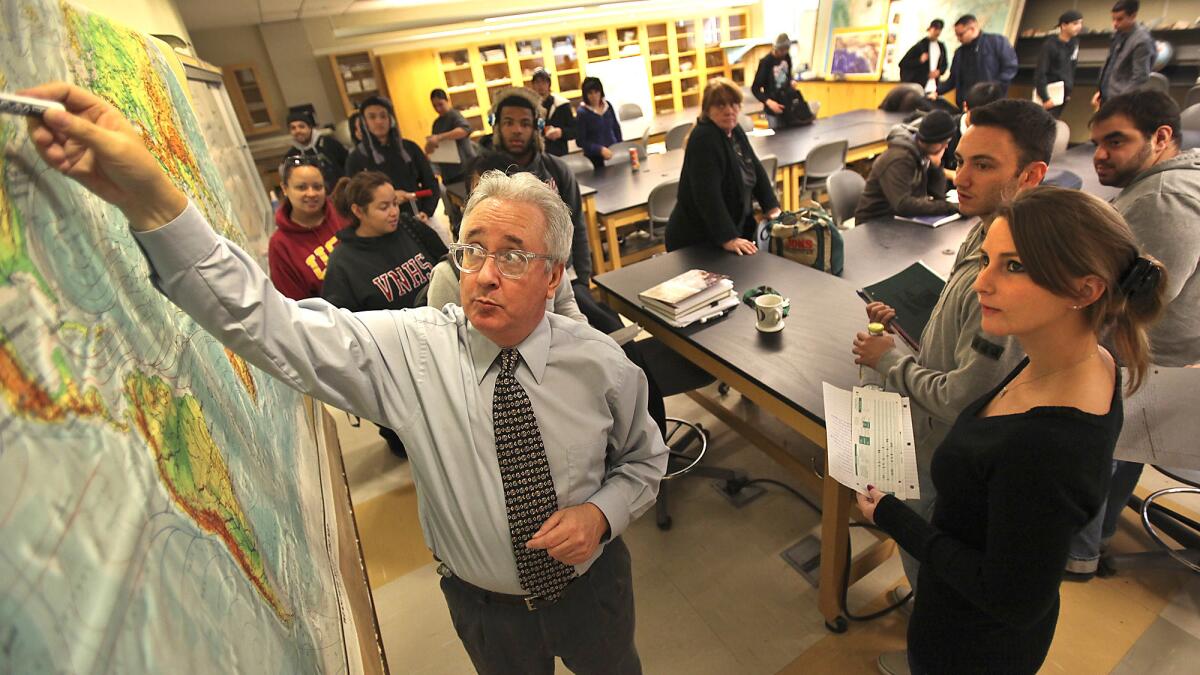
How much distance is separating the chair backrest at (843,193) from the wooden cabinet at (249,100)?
24.4ft

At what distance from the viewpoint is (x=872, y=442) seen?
146 centimetres

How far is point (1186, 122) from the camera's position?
3.98 meters

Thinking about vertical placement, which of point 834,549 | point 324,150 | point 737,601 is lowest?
point 737,601

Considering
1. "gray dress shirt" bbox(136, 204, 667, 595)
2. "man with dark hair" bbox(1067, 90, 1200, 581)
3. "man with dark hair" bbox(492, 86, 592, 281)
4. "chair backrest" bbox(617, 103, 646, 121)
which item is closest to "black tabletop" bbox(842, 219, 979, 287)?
"man with dark hair" bbox(1067, 90, 1200, 581)

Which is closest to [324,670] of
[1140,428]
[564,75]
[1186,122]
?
[1140,428]

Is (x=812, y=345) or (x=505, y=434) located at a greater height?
(x=505, y=434)

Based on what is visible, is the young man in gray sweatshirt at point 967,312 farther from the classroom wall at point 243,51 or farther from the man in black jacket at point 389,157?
the classroom wall at point 243,51

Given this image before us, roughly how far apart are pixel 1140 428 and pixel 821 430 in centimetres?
83

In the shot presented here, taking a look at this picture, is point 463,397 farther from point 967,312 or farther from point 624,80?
point 624,80

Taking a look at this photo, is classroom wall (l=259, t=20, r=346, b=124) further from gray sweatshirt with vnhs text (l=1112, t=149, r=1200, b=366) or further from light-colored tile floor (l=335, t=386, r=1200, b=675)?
gray sweatshirt with vnhs text (l=1112, t=149, r=1200, b=366)

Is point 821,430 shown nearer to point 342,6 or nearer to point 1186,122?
point 1186,122

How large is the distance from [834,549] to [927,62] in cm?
715

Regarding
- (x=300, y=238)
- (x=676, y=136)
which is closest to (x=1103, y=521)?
(x=300, y=238)

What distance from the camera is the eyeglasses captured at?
101cm
